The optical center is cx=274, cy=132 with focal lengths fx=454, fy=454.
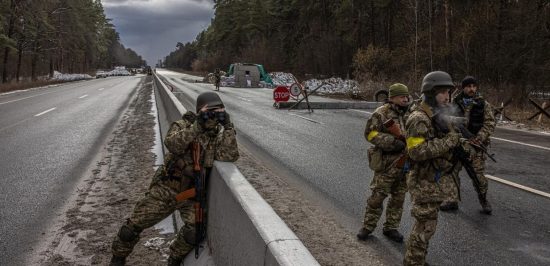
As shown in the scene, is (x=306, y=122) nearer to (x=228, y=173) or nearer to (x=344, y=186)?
(x=344, y=186)

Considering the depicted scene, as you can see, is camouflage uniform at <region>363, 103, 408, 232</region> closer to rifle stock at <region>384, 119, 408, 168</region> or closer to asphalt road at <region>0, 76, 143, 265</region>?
rifle stock at <region>384, 119, 408, 168</region>

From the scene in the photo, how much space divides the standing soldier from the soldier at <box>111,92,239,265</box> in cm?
163

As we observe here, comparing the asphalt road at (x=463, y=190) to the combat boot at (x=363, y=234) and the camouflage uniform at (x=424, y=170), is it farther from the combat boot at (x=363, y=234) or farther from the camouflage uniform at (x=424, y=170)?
the camouflage uniform at (x=424, y=170)

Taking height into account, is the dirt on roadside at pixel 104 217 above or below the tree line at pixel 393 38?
below

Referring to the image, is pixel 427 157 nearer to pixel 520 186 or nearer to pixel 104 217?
pixel 104 217

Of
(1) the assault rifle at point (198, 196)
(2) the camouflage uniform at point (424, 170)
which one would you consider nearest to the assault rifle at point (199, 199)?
(1) the assault rifle at point (198, 196)

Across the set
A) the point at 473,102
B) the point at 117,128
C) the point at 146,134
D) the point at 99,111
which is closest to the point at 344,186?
the point at 473,102

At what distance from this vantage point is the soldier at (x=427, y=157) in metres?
3.54

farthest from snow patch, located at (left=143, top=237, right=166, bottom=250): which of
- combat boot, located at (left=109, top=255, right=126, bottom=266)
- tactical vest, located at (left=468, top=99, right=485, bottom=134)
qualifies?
tactical vest, located at (left=468, top=99, right=485, bottom=134)

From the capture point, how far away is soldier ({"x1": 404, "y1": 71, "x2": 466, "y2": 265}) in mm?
3545

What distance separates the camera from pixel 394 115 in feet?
15.6

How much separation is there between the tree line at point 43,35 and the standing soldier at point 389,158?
134ft

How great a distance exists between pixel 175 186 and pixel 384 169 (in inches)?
85.7

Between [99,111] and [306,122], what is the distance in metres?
8.34
